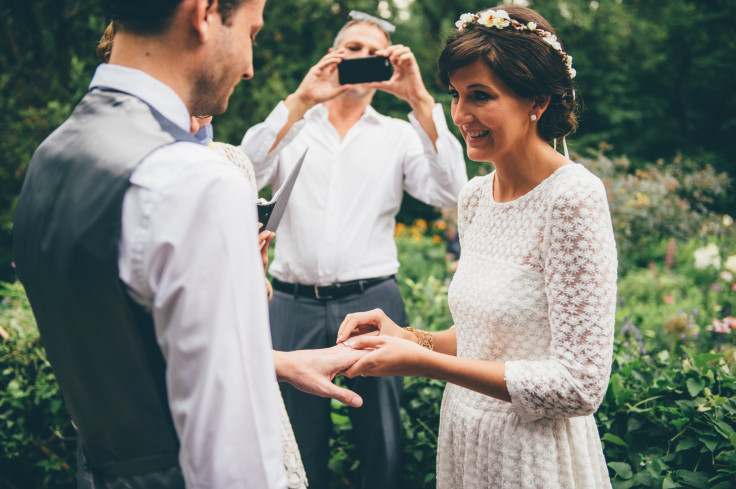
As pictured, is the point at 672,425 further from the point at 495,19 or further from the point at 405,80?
the point at 405,80

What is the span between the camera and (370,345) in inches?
64.8

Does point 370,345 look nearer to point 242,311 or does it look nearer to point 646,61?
point 242,311

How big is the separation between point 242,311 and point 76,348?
339mm

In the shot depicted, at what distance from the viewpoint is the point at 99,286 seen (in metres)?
0.96

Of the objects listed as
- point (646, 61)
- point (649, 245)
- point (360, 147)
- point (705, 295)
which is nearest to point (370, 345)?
point (360, 147)

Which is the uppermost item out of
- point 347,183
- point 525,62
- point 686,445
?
point 525,62

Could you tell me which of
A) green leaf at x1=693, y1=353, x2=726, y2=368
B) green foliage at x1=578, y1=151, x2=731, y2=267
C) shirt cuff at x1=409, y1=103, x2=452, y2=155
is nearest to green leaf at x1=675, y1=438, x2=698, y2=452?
green leaf at x1=693, y1=353, x2=726, y2=368

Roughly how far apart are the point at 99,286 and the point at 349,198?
2.08 metres

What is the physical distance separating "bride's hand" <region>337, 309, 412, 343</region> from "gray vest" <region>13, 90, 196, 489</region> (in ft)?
2.77

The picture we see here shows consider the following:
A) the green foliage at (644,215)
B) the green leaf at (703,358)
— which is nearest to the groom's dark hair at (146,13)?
the green leaf at (703,358)

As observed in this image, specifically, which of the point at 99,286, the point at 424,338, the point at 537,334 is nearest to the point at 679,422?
the point at 537,334

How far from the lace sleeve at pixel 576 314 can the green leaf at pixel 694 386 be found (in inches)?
27.3

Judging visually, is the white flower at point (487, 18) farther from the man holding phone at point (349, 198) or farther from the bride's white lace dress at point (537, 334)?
the man holding phone at point (349, 198)

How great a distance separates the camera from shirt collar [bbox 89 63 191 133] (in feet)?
3.52
